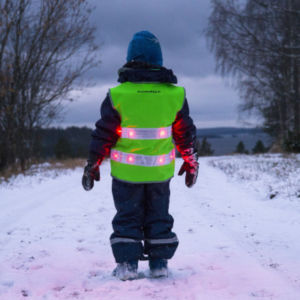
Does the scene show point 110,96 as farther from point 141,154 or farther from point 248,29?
point 248,29

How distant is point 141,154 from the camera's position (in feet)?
8.00

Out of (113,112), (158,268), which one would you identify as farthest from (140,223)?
(113,112)

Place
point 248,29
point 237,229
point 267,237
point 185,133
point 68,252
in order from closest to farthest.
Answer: point 185,133 < point 68,252 < point 267,237 < point 237,229 < point 248,29

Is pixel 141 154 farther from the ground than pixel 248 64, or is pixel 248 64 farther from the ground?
pixel 248 64

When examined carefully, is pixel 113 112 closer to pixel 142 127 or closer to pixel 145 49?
pixel 142 127

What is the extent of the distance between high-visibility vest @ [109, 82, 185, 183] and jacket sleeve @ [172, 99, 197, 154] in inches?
5.4

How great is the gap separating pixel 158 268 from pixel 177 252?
623 millimetres

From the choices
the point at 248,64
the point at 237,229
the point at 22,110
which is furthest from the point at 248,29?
the point at 237,229

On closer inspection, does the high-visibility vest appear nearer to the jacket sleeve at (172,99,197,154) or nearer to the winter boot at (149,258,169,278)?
the jacket sleeve at (172,99,197,154)

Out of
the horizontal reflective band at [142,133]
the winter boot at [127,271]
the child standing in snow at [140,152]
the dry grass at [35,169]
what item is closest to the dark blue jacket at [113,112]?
the child standing in snow at [140,152]

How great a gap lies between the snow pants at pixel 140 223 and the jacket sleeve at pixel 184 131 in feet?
1.38

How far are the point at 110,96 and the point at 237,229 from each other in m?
2.42

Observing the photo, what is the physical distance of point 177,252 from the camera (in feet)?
9.83

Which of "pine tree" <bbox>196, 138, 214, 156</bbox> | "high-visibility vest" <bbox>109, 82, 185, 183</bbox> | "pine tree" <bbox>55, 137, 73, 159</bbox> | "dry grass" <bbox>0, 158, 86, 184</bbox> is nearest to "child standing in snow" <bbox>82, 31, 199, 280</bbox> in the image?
"high-visibility vest" <bbox>109, 82, 185, 183</bbox>
